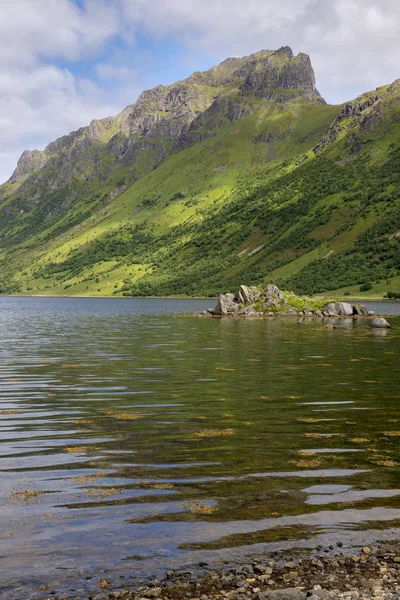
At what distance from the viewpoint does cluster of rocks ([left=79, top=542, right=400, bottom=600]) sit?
426 inches

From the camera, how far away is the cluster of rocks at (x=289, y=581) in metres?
10.8

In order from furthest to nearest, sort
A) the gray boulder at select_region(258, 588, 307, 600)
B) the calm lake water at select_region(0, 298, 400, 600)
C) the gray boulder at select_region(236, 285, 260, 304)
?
the gray boulder at select_region(236, 285, 260, 304), the calm lake water at select_region(0, 298, 400, 600), the gray boulder at select_region(258, 588, 307, 600)

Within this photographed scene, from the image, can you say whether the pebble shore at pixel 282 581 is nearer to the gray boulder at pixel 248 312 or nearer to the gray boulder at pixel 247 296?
the gray boulder at pixel 248 312

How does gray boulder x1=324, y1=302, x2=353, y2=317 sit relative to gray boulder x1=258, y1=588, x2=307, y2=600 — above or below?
above

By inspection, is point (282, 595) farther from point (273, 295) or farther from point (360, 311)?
point (273, 295)

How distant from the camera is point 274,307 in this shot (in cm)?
13688

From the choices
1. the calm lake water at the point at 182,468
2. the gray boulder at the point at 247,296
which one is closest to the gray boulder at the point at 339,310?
the gray boulder at the point at 247,296

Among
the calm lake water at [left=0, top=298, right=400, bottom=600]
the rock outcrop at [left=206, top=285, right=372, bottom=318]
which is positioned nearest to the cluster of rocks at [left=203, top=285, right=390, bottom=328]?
the rock outcrop at [left=206, top=285, right=372, bottom=318]

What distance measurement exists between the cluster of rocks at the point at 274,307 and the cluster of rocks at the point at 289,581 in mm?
121561

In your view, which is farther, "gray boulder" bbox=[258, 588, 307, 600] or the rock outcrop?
the rock outcrop

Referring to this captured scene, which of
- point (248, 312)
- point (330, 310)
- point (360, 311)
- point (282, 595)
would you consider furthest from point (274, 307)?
point (282, 595)

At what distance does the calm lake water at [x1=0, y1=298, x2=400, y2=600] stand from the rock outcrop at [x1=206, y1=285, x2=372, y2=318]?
9130 cm

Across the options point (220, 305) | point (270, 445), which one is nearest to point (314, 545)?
point (270, 445)

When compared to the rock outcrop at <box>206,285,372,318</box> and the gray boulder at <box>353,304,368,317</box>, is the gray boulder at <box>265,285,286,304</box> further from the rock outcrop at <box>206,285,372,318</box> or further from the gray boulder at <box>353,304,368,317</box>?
the gray boulder at <box>353,304,368,317</box>
